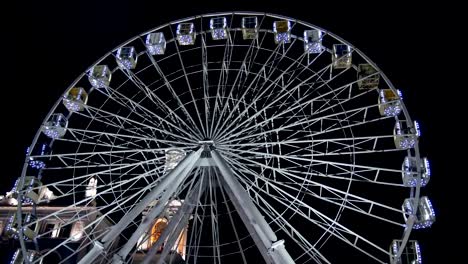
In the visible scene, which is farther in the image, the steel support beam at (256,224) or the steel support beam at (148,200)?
the steel support beam at (148,200)

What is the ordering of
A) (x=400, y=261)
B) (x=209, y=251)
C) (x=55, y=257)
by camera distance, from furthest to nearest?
(x=209, y=251), (x=55, y=257), (x=400, y=261)

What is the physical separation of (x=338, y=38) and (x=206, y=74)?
568 centimetres

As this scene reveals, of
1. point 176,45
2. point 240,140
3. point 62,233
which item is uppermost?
point 176,45

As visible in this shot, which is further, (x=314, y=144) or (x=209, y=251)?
(x=209, y=251)

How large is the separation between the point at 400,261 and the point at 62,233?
40813 millimetres

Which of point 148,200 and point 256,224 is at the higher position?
Answer: point 148,200

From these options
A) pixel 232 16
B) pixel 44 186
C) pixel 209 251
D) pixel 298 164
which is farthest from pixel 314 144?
pixel 209 251

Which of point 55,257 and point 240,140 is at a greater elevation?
point 240,140

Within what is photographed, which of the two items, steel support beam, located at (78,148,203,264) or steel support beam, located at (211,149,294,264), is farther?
steel support beam, located at (78,148,203,264)

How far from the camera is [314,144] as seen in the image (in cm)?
2106

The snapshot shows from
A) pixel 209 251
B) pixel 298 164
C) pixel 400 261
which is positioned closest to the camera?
pixel 400 261

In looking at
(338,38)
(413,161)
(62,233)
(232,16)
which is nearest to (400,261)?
(413,161)

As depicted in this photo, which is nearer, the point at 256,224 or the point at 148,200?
the point at 256,224

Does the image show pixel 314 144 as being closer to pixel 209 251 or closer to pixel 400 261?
pixel 400 261
